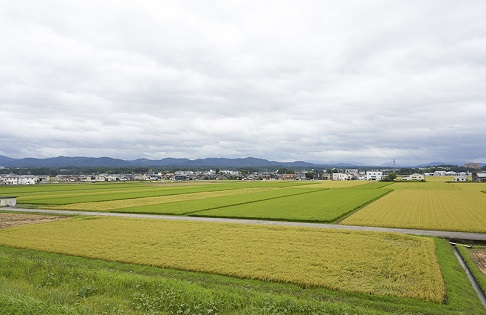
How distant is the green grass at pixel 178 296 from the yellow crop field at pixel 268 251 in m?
0.67

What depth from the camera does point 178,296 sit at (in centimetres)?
1087

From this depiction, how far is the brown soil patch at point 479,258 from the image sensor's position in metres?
16.2

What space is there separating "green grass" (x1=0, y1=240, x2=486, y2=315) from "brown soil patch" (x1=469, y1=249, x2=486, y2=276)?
8.73 feet

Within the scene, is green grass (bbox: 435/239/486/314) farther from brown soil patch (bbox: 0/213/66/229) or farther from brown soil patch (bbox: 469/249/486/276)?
brown soil patch (bbox: 0/213/66/229)

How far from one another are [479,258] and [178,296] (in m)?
16.9

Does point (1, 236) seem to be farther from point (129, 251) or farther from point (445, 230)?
point (445, 230)

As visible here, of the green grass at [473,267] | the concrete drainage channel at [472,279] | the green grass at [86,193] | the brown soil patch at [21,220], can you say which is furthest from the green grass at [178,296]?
the green grass at [86,193]

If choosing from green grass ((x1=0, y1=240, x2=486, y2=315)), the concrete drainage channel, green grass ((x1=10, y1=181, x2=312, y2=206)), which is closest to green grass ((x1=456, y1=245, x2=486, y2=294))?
the concrete drainage channel

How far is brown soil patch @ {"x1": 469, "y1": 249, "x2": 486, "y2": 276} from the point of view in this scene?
16156mm

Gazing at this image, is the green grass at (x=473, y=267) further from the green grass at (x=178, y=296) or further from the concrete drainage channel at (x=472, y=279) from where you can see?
the green grass at (x=178, y=296)

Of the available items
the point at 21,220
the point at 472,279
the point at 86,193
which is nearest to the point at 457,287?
the point at 472,279

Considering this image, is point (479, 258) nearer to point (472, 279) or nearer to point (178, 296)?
point (472, 279)

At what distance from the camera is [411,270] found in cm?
1466

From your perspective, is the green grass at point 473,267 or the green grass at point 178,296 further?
the green grass at point 473,267
